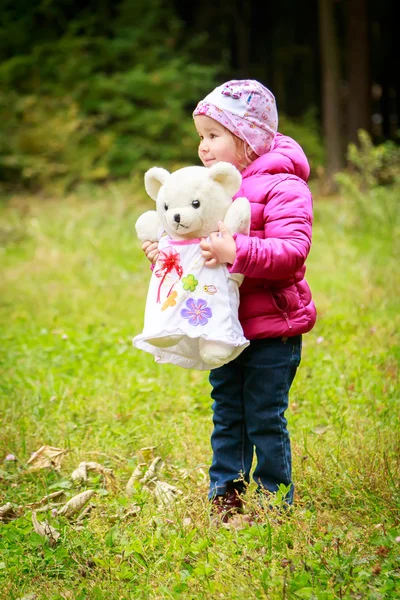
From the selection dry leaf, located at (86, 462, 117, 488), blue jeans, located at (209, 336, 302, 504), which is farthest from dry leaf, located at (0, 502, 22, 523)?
blue jeans, located at (209, 336, 302, 504)

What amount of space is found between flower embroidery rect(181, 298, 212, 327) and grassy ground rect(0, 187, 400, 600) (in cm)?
80

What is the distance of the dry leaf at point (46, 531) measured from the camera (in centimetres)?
275

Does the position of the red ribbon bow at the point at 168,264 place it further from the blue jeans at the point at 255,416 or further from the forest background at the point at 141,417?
the forest background at the point at 141,417

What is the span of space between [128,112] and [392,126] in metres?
15.4

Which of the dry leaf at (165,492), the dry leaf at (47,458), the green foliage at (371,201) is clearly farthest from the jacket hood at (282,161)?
the green foliage at (371,201)

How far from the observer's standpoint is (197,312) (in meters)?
2.59

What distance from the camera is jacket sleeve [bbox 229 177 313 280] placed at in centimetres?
252

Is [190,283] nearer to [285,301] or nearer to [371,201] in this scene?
[285,301]

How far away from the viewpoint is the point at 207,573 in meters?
2.36

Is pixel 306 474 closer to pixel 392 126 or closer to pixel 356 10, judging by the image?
pixel 356 10

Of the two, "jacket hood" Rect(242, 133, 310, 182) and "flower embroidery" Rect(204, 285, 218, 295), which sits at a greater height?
"jacket hood" Rect(242, 133, 310, 182)

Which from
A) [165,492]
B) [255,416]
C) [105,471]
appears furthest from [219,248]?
[105,471]

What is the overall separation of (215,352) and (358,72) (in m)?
14.4

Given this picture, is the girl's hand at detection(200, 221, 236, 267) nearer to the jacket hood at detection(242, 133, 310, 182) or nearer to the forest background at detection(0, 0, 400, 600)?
the jacket hood at detection(242, 133, 310, 182)
